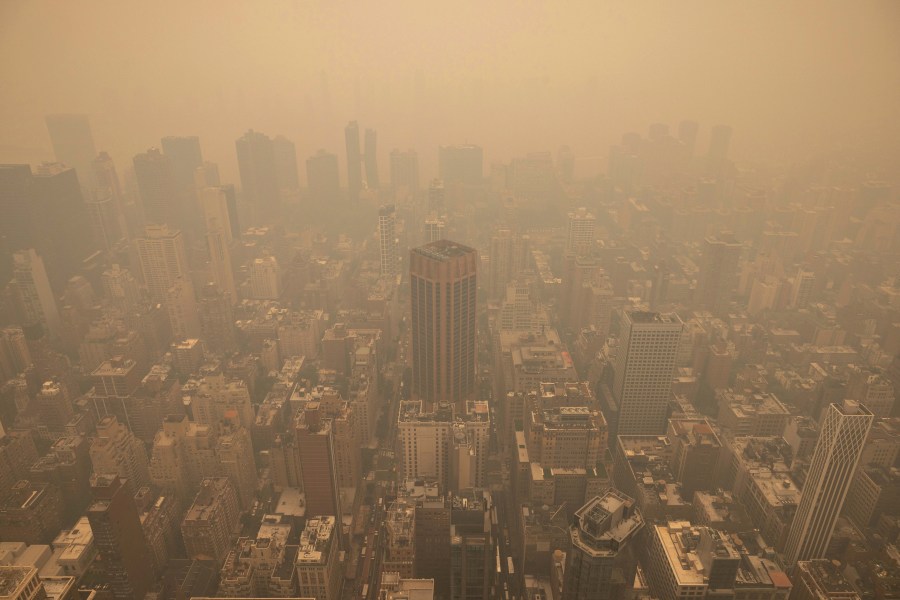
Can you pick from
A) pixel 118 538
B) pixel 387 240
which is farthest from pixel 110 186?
pixel 118 538

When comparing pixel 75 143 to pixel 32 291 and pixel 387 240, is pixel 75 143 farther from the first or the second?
pixel 387 240

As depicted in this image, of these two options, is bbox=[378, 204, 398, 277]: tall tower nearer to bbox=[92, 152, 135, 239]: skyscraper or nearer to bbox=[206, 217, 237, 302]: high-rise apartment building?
bbox=[206, 217, 237, 302]: high-rise apartment building

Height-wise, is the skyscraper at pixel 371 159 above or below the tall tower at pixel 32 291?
above

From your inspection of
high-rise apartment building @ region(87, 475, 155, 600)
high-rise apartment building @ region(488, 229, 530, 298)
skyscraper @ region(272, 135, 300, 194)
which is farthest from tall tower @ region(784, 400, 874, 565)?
skyscraper @ region(272, 135, 300, 194)

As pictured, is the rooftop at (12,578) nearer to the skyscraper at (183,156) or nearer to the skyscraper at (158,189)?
the skyscraper at (183,156)


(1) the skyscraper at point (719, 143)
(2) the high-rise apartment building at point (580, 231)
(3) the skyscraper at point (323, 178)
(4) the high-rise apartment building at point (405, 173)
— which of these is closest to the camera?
(1) the skyscraper at point (719, 143)

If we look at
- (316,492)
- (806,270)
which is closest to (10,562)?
(316,492)

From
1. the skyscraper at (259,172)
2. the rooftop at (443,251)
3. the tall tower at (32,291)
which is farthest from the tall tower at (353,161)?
the rooftop at (443,251)
